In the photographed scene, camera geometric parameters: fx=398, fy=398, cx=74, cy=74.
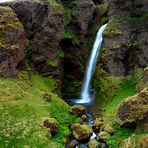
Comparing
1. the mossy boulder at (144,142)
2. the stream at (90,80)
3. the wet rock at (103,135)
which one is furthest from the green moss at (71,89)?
the mossy boulder at (144,142)

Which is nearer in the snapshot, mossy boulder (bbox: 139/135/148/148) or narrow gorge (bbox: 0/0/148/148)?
mossy boulder (bbox: 139/135/148/148)

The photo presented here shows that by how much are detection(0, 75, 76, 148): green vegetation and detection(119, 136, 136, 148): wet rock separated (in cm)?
767

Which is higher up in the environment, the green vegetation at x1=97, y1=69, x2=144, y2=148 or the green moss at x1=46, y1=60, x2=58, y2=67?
the green moss at x1=46, y1=60, x2=58, y2=67

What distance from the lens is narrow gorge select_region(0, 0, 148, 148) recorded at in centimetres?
5128

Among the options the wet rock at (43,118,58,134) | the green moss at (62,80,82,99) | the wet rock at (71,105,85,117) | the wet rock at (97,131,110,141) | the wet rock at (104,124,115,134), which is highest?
the green moss at (62,80,82,99)

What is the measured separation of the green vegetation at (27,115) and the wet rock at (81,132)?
1495mm

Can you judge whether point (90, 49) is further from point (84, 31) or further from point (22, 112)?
point (22, 112)

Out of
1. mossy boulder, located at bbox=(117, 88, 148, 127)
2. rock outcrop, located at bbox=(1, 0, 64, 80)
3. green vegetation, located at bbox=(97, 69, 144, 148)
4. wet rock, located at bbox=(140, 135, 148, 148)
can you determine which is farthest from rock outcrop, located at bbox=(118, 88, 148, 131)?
rock outcrop, located at bbox=(1, 0, 64, 80)

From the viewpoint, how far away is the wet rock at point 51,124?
2069 inches

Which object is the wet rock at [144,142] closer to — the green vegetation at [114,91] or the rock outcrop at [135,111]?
the rock outcrop at [135,111]

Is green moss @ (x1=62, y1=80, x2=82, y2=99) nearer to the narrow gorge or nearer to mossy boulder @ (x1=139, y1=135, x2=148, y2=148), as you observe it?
the narrow gorge

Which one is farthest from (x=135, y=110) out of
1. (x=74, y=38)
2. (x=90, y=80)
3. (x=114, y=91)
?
(x=74, y=38)

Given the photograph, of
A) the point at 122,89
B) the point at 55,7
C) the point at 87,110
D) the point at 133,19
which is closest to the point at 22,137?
the point at 87,110

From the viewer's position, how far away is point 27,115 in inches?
2130
